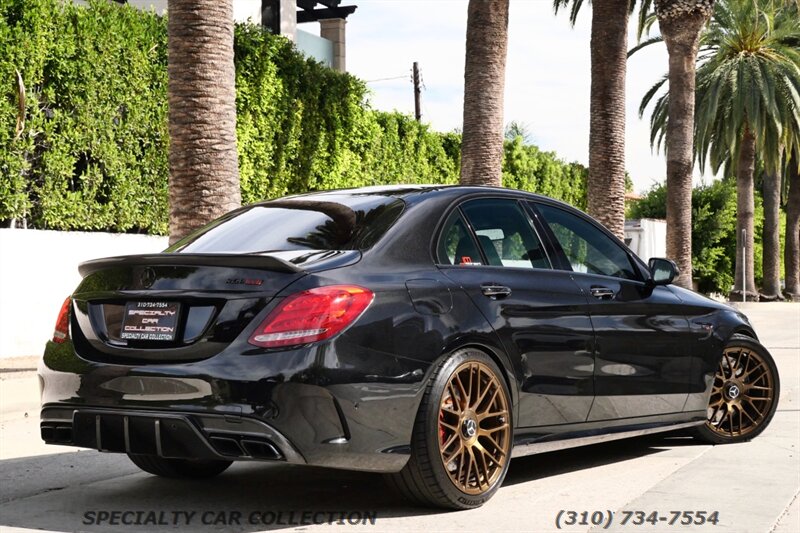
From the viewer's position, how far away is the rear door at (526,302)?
20.3 ft

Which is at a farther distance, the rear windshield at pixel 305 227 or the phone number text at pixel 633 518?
the rear windshield at pixel 305 227

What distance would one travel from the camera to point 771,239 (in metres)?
46.5

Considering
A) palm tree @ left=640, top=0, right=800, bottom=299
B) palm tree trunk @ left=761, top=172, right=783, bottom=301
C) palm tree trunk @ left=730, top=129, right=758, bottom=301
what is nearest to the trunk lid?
palm tree @ left=640, top=0, right=800, bottom=299

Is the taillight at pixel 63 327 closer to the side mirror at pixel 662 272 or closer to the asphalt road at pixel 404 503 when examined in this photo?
the asphalt road at pixel 404 503

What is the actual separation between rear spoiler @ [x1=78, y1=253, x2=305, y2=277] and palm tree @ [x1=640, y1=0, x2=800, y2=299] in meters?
35.5

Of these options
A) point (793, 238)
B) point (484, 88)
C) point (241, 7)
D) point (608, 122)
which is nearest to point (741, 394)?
point (484, 88)

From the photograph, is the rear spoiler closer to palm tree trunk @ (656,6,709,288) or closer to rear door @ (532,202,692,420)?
rear door @ (532,202,692,420)

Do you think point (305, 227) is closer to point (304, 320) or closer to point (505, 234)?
point (304, 320)

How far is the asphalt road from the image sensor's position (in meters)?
5.65

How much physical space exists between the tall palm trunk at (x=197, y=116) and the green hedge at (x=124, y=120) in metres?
2.87

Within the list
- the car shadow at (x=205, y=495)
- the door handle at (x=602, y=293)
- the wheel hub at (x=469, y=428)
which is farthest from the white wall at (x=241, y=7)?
the wheel hub at (x=469, y=428)

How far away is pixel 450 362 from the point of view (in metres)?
5.75

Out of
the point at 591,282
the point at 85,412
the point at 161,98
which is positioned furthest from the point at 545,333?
the point at 161,98

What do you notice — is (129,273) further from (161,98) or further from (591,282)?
(161,98)
